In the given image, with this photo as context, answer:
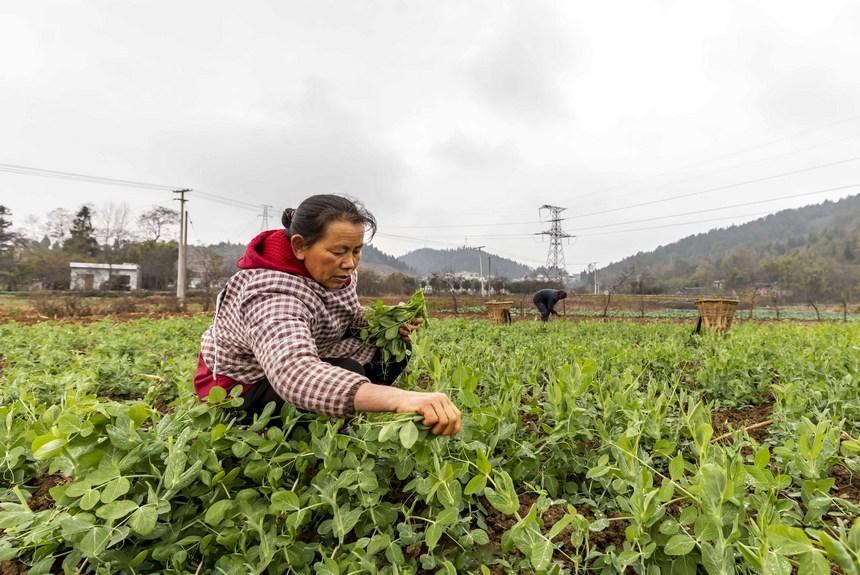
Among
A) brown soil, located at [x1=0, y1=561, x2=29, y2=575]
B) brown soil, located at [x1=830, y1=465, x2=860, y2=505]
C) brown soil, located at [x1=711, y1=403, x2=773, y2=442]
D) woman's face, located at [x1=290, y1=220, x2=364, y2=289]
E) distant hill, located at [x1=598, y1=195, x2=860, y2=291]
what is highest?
distant hill, located at [x1=598, y1=195, x2=860, y2=291]

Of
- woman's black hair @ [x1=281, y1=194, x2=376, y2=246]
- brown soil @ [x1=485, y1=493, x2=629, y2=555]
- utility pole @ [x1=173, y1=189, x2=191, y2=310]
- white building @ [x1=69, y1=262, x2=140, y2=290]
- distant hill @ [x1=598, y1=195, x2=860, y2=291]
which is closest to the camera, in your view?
brown soil @ [x1=485, y1=493, x2=629, y2=555]

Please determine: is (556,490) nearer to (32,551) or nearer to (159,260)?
(32,551)

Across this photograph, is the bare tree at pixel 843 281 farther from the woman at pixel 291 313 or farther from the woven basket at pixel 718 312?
the woman at pixel 291 313

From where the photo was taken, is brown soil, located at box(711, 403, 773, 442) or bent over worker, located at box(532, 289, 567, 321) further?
bent over worker, located at box(532, 289, 567, 321)

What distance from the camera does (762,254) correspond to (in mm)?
76188

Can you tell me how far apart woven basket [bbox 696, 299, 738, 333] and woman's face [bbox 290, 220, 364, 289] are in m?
6.81

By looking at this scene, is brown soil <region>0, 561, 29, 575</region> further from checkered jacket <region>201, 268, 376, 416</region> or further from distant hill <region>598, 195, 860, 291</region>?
distant hill <region>598, 195, 860, 291</region>

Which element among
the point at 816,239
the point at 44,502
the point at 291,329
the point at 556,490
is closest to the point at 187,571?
the point at 291,329

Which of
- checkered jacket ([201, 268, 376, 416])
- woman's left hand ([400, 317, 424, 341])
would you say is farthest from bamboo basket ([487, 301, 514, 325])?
checkered jacket ([201, 268, 376, 416])

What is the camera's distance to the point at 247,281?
1.69 meters

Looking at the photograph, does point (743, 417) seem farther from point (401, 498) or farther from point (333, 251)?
point (333, 251)

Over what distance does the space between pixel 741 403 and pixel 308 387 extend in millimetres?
2915

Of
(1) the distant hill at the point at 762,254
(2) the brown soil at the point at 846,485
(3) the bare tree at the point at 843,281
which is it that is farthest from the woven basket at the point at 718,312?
(3) the bare tree at the point at 843,281

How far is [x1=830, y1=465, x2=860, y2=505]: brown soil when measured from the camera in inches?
61.4
